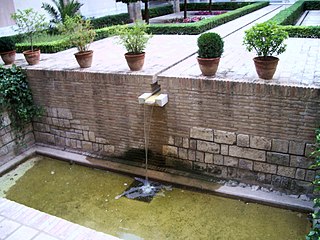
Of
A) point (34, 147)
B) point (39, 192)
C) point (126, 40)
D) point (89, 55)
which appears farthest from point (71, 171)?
point (126, 40)

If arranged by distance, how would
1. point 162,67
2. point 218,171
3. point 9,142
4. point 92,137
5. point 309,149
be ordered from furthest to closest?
point 9,142, point 92,137, point 162,67, point 218,171, point 309,149

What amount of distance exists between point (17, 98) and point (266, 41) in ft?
14.1

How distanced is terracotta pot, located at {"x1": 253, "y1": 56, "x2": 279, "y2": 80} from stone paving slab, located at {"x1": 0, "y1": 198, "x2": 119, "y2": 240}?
2852 mm

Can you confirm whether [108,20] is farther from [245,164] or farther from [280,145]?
[280,145]

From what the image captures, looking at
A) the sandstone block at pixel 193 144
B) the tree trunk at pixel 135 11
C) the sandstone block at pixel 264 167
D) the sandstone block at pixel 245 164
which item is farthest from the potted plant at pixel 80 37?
the tree trunk at pixel 135 11

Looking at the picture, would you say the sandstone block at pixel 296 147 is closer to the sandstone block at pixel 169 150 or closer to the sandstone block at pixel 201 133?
the sandstone block at pixel 201 133

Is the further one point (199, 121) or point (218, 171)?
point (218, 171)

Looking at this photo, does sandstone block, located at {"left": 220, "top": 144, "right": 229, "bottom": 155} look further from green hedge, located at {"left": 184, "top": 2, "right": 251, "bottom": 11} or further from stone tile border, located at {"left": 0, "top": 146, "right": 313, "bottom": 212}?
green hedge, located at {"left": 184, "top": 2, "right": 251, "bottom": 11}

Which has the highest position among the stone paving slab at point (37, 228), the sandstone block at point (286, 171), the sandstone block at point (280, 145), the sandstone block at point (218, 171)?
the sandstone block at point (280, 145)

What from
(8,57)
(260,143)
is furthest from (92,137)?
(260,143)

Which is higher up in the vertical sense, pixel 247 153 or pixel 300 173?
pixel 247 153

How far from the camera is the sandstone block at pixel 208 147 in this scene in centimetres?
493

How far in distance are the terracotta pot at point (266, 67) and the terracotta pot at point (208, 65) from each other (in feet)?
1.91

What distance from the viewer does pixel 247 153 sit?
4.75 m
